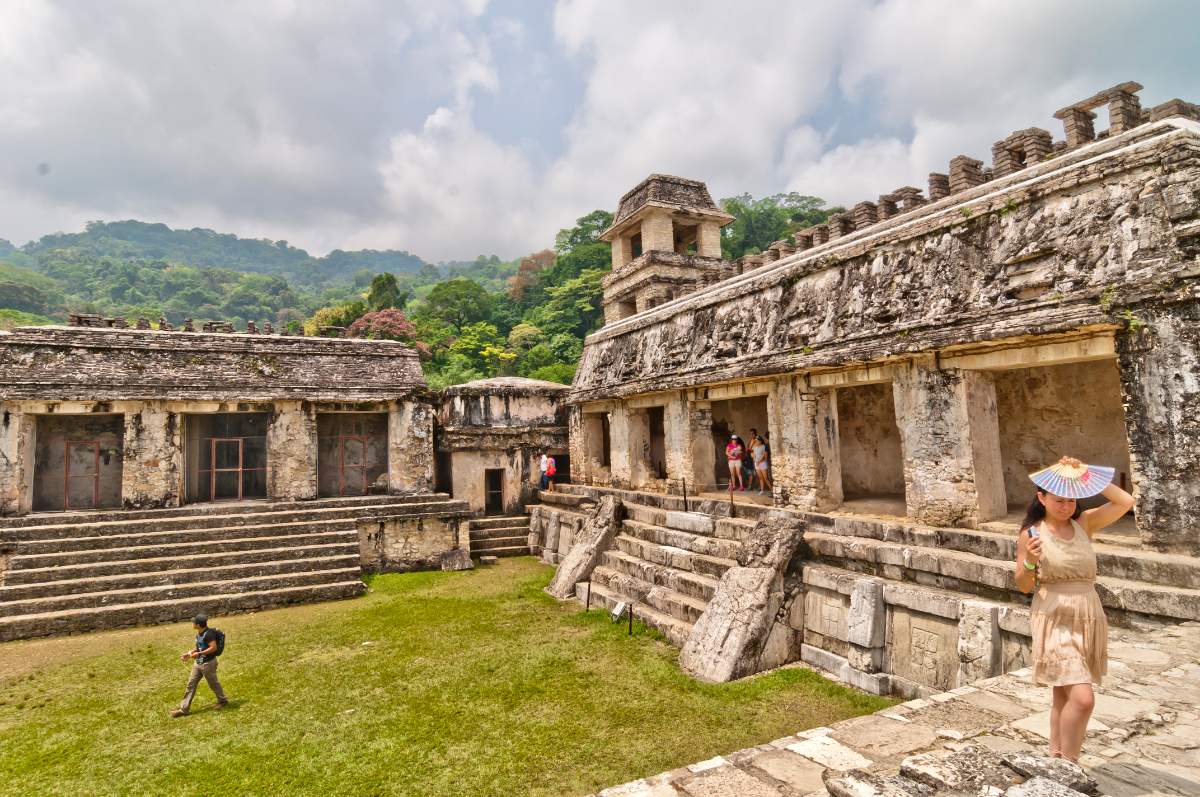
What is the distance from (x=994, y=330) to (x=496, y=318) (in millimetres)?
40377

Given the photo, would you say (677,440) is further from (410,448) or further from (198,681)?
(198,681)

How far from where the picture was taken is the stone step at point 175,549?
408 inches

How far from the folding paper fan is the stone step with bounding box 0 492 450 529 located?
12953 millimetres

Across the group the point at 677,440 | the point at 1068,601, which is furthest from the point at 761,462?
the point at 1068,601

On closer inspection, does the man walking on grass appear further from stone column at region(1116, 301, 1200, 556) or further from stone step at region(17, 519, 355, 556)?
stone column at region(1116, 301, 1200, 556)

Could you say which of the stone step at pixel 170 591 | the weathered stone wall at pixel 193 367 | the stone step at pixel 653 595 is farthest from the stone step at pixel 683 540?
the weathered stone wall at pixel 193 367

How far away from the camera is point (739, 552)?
7.74 meters

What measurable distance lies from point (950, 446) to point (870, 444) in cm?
414

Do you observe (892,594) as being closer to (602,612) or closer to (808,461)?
(808,461)

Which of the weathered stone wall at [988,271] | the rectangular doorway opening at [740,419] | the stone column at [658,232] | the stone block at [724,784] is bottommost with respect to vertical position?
the stone block at [724,784]

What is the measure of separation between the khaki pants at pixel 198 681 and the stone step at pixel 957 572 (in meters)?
6.90

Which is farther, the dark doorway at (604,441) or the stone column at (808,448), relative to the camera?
the dark doorway at (604,441)

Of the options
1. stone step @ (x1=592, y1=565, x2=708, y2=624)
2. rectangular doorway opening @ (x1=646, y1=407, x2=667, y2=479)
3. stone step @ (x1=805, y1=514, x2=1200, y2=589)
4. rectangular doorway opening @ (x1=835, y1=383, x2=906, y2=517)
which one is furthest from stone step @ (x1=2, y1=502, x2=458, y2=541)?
stone step @ (x1=805, y1=514, x2=1200, y2=589)

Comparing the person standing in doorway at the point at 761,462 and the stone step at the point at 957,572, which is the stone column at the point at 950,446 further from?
the person standing in doorway at the point at 761,462
